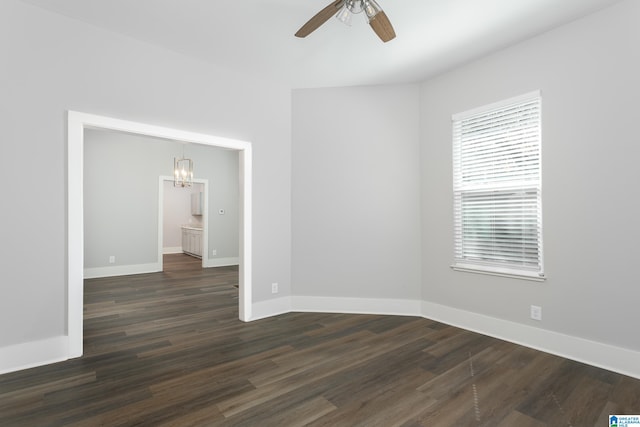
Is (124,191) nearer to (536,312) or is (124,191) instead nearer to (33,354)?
(33,354)

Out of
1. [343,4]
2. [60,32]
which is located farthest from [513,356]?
[60,32]

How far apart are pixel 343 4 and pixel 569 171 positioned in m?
2.37

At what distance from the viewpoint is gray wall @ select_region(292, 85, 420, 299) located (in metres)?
4.04

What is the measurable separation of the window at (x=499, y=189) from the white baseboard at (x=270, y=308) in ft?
6.97

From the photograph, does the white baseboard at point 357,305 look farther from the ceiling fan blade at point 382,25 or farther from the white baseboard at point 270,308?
the ceiling fan blade at point 382,25

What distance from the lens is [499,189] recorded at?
3.25m

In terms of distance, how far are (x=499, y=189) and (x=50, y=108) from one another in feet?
13.7

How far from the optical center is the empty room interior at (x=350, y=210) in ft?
7.39

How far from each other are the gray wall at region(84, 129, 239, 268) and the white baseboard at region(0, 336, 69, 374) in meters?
4.01

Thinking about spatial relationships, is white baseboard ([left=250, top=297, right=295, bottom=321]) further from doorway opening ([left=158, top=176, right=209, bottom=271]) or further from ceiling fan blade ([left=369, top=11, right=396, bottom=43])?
doorway opening ([left=158, top=176, right=209, bottom=271])

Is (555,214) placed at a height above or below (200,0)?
below

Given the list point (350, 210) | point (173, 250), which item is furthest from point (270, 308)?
point (173, 250)

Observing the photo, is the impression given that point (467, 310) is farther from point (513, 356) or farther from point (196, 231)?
point (196, 231)

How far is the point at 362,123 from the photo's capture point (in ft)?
13.6
